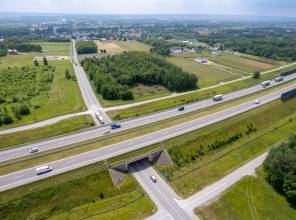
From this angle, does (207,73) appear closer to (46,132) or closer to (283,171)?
(283,171)

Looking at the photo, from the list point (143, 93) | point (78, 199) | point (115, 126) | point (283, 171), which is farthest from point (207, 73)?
point (78, 199)

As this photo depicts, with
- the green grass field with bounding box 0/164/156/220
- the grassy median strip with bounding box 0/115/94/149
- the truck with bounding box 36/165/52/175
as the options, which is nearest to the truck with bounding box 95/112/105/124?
the grassy median strip with bounding box 0/115/94/149

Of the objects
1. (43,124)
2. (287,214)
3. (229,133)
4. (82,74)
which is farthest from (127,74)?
(287,214)

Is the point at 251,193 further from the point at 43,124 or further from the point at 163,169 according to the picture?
the point at 43,124

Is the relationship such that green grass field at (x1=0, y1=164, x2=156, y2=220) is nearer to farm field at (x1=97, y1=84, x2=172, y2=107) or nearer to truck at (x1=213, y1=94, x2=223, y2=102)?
farm field at (x1=97, y1=84, x2=172, y2=107)

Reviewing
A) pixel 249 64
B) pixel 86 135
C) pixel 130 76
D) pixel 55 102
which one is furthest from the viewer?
pixel 249 64

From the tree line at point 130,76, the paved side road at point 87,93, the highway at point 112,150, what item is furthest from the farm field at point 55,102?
the highway at point 112,150
